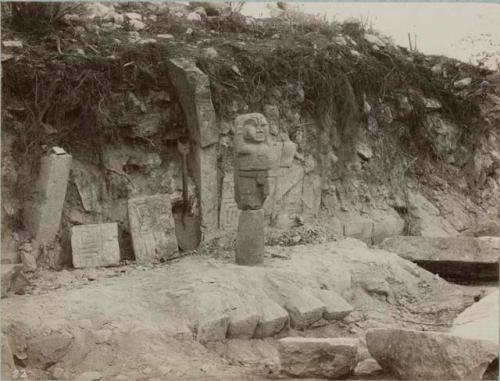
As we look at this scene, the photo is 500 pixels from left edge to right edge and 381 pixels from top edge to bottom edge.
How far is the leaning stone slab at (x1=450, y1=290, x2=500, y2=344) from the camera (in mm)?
5066

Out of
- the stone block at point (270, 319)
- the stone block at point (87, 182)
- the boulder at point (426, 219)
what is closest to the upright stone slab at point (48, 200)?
the stone block at point (87, 182)

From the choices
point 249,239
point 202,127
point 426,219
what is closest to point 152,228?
point 249,239

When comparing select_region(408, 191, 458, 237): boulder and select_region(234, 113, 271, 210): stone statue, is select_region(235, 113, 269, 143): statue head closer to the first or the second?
select_region(234, 113, 271, 210): stone statue

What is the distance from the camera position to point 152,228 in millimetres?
9039

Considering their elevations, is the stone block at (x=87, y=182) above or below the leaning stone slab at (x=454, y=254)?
above

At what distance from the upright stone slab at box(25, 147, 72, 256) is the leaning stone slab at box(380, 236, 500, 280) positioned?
4.75 m

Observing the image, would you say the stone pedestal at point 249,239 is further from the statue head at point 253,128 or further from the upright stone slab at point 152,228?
the upright stone slab at point 152,228

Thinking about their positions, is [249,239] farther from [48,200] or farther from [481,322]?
[481,322]

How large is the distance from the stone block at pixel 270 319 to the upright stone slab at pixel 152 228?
239 centimetres

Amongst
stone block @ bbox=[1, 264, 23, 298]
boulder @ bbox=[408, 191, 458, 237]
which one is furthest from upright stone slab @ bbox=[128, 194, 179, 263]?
boulder @ bbox=[408, 191, 458, 237]

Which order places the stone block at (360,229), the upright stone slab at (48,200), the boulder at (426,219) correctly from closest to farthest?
the upright stone slab at (48,200)
the stone block at (360,229)
the boulder at (426,219)

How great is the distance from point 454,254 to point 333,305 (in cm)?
298

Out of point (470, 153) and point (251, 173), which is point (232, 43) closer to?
point (251, 173)

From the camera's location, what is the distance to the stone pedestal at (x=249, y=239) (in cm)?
821
